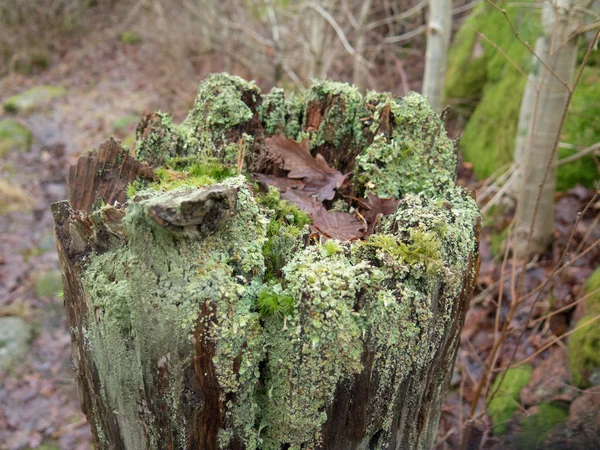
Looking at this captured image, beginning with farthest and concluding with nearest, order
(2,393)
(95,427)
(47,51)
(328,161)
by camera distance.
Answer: (47,51)
(2,393)
(328,161)
(95,427)

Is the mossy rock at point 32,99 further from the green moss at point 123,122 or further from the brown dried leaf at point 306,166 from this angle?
the brown dried leaf at point 306,166

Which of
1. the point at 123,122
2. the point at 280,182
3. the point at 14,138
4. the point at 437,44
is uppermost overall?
the point at 123,122

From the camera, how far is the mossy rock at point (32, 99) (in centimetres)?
945

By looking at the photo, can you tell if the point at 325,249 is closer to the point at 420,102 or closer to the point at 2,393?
the point at 420,102

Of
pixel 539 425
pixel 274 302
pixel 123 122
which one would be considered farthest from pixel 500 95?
pixel 123 122

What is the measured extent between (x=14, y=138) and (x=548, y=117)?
27.7 ft

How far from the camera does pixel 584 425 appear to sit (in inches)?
101

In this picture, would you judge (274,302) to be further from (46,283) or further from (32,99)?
(32,99)

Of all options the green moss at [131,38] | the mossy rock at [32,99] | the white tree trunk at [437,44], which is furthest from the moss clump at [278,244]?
the green moss at [131,38]

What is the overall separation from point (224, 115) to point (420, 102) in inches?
32.4

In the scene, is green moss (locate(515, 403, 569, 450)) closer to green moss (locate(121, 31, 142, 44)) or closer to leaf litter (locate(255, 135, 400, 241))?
leaf litter (locate(255, 135, 400, 241))

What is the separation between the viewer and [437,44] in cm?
440

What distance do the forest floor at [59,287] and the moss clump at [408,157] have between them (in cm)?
104

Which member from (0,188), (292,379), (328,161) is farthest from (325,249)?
(0,188)
